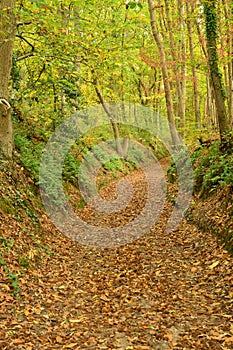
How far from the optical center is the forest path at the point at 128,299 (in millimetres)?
4777

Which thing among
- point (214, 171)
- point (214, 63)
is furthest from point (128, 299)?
point (214, 63)

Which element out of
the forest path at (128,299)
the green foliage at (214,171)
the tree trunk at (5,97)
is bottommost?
the forest path at (128,299)

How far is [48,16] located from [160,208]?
23.5 ft

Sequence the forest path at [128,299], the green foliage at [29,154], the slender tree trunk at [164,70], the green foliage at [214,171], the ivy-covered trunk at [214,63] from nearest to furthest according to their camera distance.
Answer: the forest path at [128,299] → the green foliage at [214,171] → the ivy-covered trunk at [214,63] → the green foliage at [29,154] → the slender tree trunk at [164,70]

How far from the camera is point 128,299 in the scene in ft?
20.2

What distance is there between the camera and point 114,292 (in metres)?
6.47

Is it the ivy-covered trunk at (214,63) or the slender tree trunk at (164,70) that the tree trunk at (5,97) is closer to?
the ivy-covered trunk at (214,63)

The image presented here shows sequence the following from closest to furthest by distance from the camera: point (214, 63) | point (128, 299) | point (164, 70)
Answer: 1. point (128, 299)
2. point (214, 63)
3. point (164, 70)

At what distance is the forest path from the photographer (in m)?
4.78

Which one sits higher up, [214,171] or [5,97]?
[5,97]

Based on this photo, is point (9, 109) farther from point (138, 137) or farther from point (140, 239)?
point (138, 137)

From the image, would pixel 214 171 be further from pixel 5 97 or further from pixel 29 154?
pixel 5 97

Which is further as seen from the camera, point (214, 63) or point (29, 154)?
point (29, 154)

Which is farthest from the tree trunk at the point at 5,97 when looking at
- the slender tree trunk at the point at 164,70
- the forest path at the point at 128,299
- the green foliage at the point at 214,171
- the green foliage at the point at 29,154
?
the slender tree trunk at the point at 164,70
